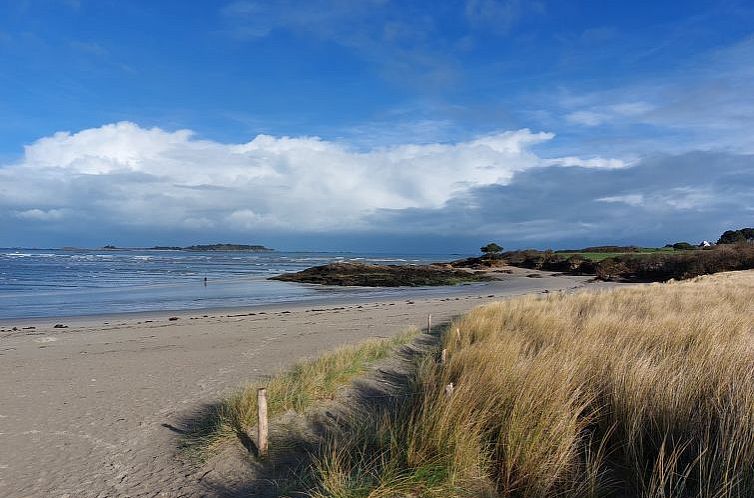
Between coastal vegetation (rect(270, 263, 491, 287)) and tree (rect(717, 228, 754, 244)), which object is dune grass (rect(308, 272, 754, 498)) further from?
tree (rect(717, 228, 754, 244))

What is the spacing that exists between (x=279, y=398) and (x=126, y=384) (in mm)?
4095

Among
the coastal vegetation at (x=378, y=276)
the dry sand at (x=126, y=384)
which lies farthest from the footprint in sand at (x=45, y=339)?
the coastal vegetation at (x=378, y=276)

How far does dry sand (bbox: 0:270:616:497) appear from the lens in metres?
5.78

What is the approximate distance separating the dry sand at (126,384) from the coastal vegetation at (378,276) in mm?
22757

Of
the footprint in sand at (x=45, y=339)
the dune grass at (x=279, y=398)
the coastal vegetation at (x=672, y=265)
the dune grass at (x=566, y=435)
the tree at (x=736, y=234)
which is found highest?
the tree at (x=736, y=234)

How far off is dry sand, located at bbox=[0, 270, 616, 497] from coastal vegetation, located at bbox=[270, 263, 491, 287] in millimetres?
22757

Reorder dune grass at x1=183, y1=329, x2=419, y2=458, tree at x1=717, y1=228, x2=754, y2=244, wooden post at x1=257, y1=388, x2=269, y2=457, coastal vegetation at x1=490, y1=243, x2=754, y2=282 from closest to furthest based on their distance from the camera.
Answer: wooden post at x1=257, y1=388, x2=269, y2=457 → dune grass at x1=183, y1=329, x2=419, y2=458 → coastal vegetation at x1=490, y1=243, x2=754, y2=282 → tree at x1=717, y1=228, x2=754, y2=244

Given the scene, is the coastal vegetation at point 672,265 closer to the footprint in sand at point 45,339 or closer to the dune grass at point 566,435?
the dune grass at point 566,435

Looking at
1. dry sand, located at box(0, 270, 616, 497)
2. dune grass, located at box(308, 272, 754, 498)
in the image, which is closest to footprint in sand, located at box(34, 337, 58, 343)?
dry sand, located at box(0, 270, 616, 497)

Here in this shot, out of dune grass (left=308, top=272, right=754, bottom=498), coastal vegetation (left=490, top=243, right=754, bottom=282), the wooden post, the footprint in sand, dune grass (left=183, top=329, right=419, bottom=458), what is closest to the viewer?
dune grass (left=308, top=272, right=754, bottom=498)

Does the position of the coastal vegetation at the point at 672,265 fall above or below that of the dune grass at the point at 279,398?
above

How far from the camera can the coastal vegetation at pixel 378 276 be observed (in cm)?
4378

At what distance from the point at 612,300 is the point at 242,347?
11670 mm

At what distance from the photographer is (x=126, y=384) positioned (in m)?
9.76
